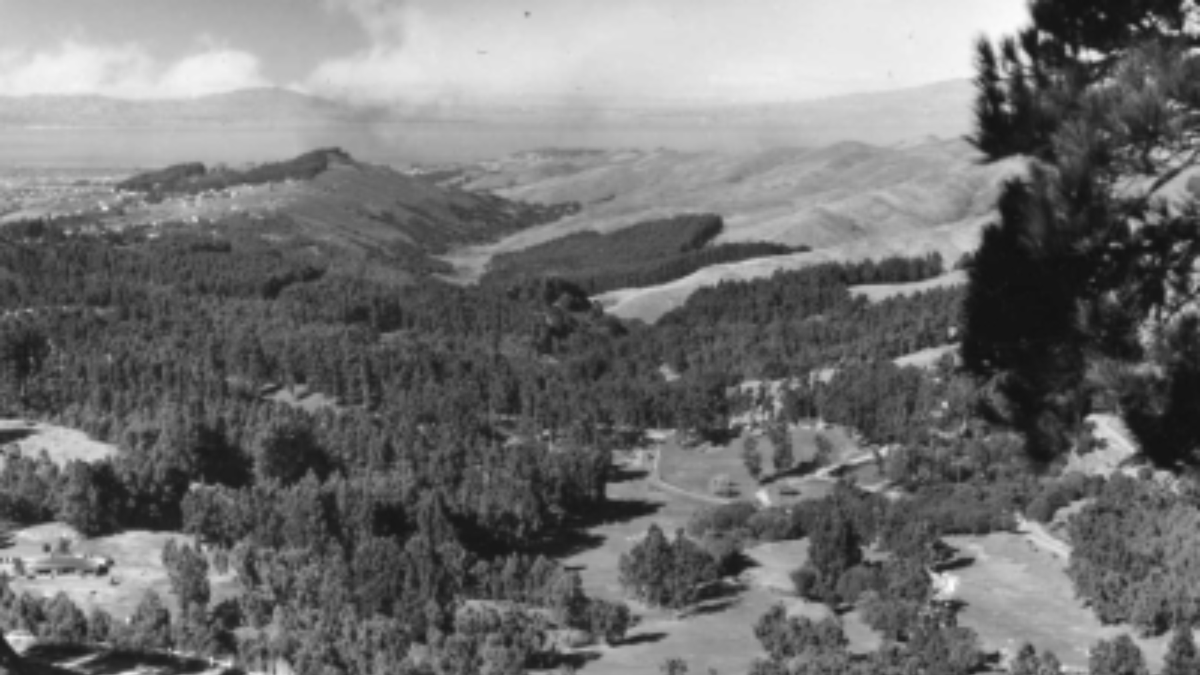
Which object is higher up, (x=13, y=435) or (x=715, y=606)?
(x=13, y=435)

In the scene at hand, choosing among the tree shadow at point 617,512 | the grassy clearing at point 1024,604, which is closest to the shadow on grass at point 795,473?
the tree shadow at point 617,512

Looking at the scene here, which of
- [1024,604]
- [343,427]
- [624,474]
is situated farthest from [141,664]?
[624,474]

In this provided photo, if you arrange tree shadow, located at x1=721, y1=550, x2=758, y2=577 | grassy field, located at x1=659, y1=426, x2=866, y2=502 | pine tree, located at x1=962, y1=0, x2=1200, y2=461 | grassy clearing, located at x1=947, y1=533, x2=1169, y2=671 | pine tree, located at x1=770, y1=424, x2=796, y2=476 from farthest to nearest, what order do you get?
pine tree, located at x1=770, y1=424, x2=796, y2=476 → grassy field, located at x1=659, y1=426, x2=866, y2=502 → tree shadow, located at x1=721, y1=550, x2=758, y2=577 → grassy clearing, located at x1=947, y1=533, x2=1169, y2=671 → pine tree, located at x1=962, y1=0, x2=1200, y2=461

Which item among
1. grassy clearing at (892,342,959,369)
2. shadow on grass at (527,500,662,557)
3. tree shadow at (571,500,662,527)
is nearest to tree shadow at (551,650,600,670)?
shadow on grass at (527,500,662,557)

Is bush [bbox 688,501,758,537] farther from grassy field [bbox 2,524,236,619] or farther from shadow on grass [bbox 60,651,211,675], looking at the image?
shadow on grass [bbox 60,651,211,675]

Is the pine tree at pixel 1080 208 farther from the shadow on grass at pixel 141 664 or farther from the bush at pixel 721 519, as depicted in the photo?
the bush at pixel 721 519

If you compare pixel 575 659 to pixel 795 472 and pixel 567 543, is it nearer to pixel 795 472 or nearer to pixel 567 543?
pixel 567 543

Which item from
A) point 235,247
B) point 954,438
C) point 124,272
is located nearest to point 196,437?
point 954,438
